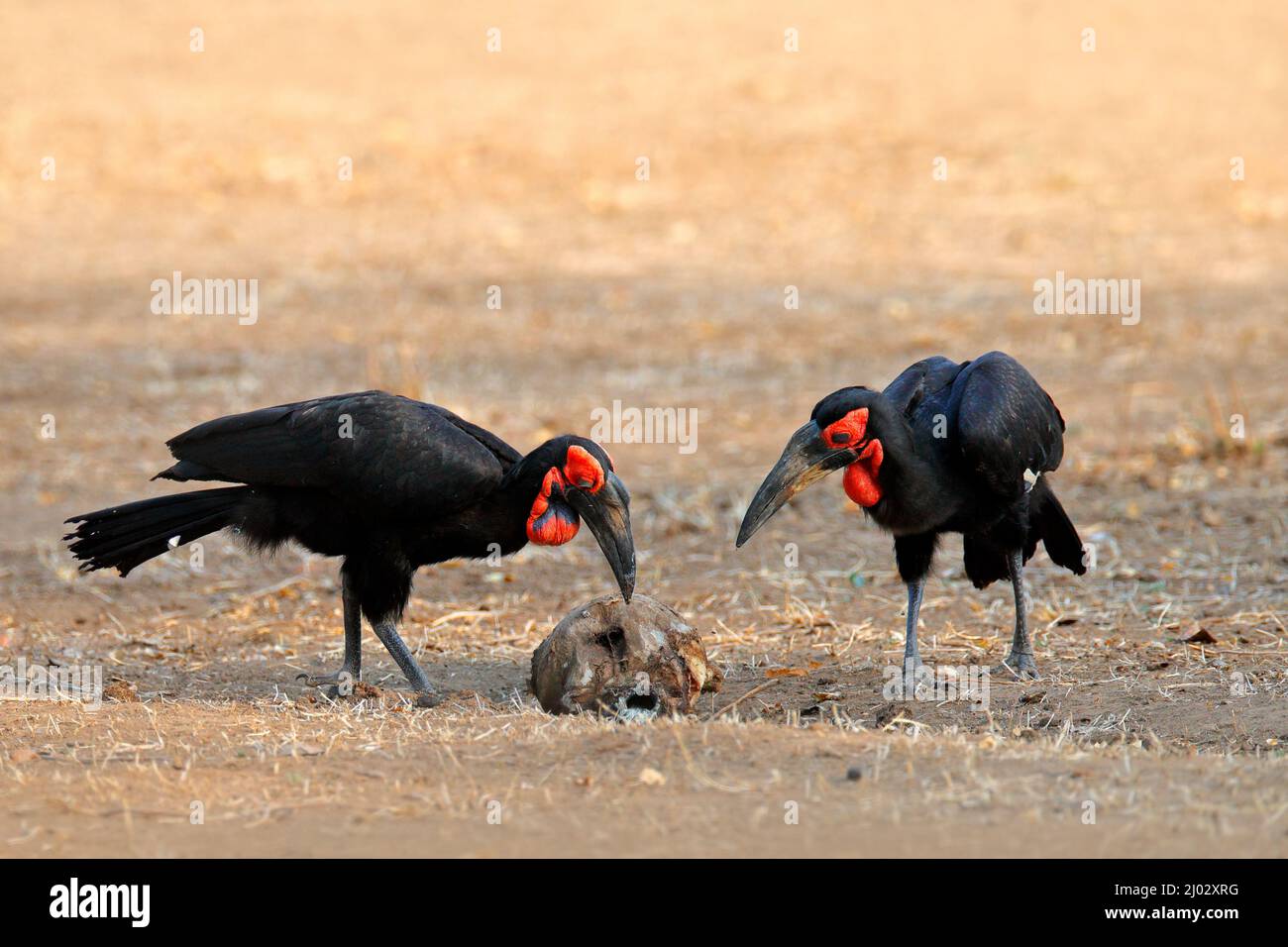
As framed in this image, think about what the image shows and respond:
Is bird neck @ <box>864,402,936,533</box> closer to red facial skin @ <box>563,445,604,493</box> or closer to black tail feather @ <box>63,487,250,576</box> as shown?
red facial skin @ <box>563,445,604,493</box>

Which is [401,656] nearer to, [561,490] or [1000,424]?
[561,490]

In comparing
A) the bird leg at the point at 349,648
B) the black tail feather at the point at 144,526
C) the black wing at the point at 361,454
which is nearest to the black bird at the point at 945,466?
the black wing at the point at 361,454

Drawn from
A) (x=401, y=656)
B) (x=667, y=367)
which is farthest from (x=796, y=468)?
(x=667, y=367)

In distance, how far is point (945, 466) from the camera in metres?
6.45

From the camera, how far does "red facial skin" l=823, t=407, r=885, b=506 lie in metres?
6.18

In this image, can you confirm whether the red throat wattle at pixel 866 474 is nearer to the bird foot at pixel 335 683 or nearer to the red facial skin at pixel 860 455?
the red facial skin at pixel 860 455

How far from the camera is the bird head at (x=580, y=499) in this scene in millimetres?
6320

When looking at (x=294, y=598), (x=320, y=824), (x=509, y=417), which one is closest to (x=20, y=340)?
(x=509, y=417)

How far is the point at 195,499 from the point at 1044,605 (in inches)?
149

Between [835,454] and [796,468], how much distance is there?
0.55 feet

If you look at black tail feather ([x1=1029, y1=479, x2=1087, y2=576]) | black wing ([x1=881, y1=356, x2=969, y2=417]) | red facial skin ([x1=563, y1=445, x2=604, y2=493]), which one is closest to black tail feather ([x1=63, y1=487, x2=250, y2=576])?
red facial skin ([x1=563, y1=445, x2=604, y2=493])

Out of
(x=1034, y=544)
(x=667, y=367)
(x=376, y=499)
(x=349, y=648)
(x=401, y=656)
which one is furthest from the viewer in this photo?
(x=667, y=367)

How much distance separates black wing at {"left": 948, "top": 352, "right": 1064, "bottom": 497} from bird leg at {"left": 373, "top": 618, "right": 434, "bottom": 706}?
2.27m

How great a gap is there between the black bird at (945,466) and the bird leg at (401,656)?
1.49m
